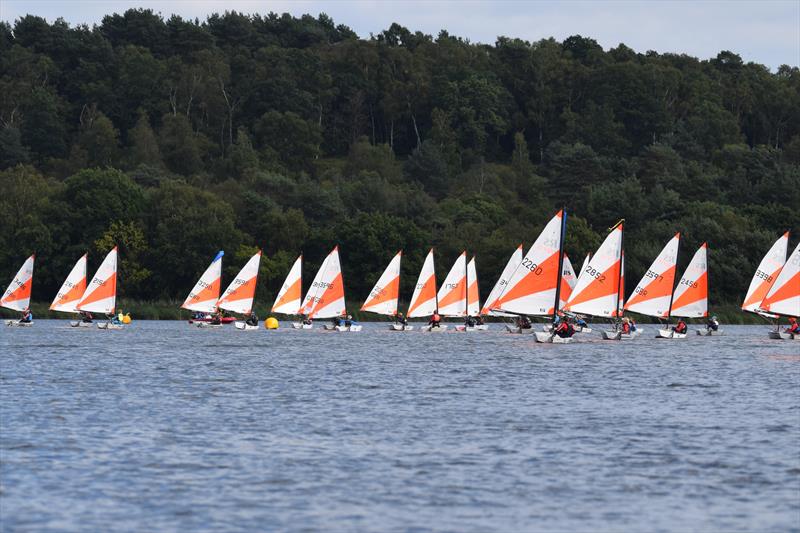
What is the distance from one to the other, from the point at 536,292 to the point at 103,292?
37.5 metres

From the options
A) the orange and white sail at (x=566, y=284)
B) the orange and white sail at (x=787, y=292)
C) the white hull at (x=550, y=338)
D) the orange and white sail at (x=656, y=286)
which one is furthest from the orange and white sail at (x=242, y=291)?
the orange and white sail at (x=787, y=292)

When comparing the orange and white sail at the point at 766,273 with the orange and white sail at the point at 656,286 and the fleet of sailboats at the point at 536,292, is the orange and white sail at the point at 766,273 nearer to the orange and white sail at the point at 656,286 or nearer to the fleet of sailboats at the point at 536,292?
the fleet of sailboats at the point at 536,292

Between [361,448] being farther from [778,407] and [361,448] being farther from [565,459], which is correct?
[778,407]

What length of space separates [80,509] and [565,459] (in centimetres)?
1174

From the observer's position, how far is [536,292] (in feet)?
242

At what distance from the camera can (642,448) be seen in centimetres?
3500

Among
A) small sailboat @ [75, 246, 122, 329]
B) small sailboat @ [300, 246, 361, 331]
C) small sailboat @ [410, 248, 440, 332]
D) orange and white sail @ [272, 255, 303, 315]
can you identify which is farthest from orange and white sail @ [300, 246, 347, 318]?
small sailboat @ [75, 246, 122, 329]

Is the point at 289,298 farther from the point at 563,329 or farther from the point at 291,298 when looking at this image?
the point at 563,329

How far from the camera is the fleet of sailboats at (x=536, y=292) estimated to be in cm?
7381

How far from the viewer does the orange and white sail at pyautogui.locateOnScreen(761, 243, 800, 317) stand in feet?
267

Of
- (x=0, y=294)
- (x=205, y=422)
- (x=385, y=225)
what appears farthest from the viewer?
(x=385, y=225)

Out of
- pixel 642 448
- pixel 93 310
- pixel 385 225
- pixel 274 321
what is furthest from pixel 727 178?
pixel 642 448

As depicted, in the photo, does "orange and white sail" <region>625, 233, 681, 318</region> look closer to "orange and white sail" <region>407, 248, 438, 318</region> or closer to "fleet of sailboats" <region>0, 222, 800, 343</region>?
"fleet of sailboats" <region>0, 222, 800, 343</region>

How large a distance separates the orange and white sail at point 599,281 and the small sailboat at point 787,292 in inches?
402
